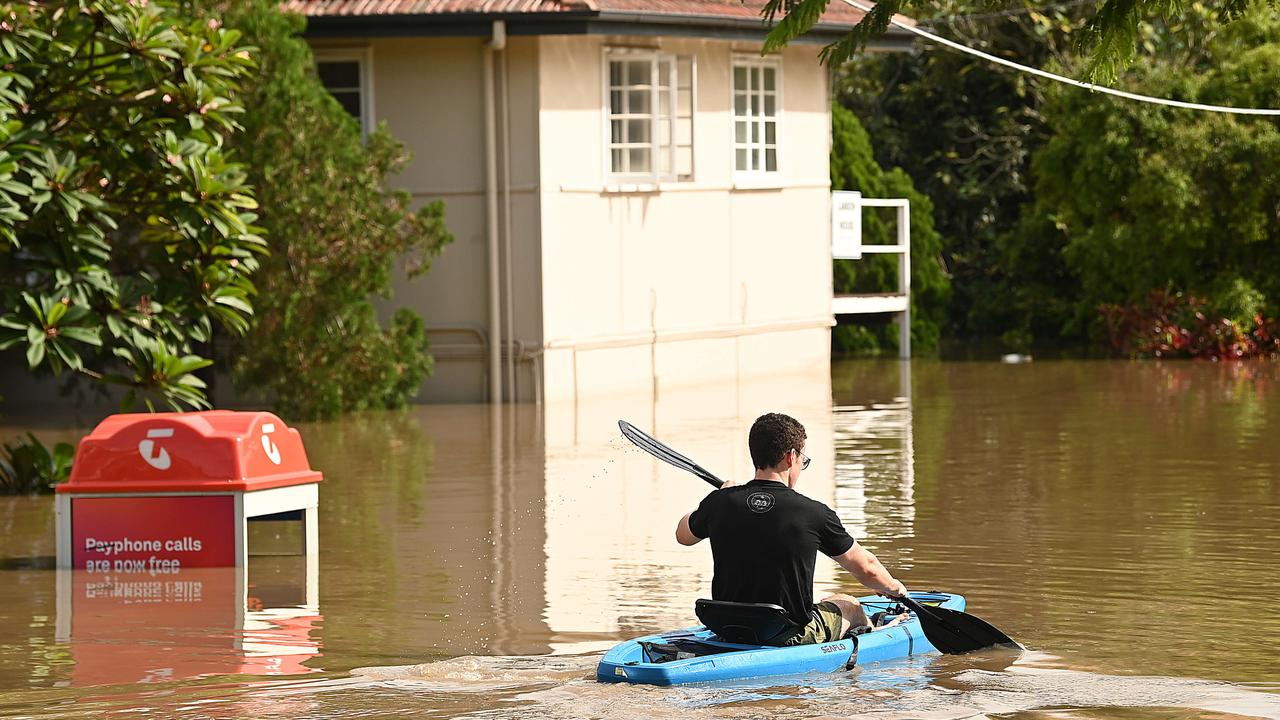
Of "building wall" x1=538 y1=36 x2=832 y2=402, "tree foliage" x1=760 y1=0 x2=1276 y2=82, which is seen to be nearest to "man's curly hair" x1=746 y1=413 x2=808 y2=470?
"tree foliage" x1=760 y1=0 x2=1276 y2=82

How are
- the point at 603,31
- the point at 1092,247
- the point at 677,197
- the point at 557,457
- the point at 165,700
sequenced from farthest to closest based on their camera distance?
the point at 1092,247
the point at 677,197
the point at 603,31
the point at 557,457
the point at 165,700

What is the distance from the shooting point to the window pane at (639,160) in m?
23.8

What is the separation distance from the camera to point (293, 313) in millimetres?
20578

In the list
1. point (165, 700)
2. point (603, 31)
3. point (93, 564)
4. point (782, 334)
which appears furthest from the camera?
point (782, 334)

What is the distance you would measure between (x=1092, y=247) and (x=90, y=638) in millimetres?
22594

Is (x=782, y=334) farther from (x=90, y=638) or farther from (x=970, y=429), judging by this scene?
(x=90, y=638)

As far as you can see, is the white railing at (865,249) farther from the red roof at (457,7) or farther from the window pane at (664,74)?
the red roof at (457,7)

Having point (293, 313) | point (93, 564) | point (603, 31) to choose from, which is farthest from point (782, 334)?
point (93, 564)

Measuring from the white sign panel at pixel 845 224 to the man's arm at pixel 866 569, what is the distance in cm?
1857

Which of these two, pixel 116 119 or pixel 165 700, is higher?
pixel 116 119

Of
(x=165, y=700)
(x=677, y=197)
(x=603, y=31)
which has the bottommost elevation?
(x=165, y=700)

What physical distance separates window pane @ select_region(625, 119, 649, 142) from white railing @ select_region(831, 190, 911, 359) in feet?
13.3

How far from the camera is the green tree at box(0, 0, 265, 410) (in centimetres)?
1392

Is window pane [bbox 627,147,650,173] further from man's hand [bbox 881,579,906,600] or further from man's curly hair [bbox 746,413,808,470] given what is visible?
man's curly hair [bbox 746,413,808,470]
